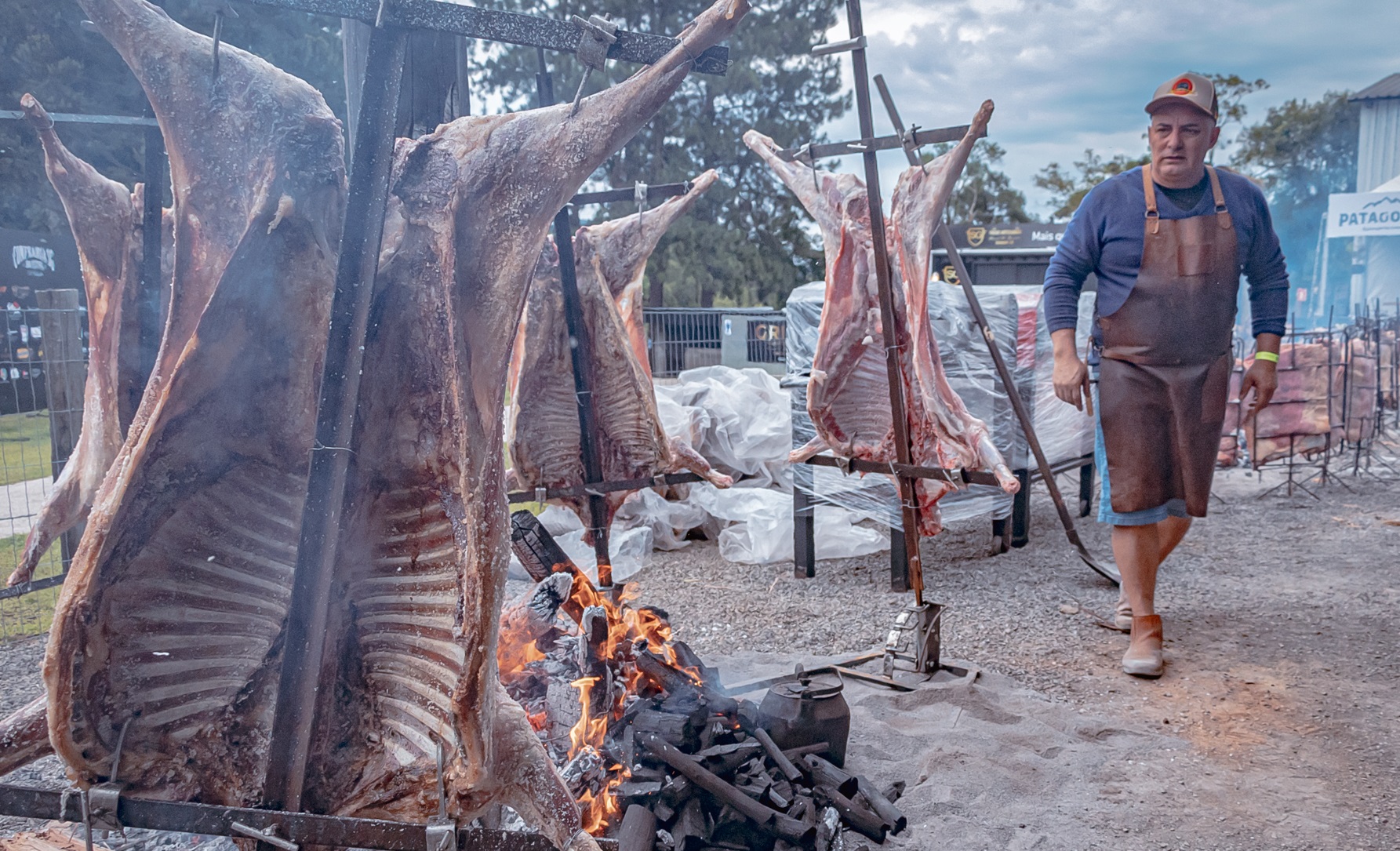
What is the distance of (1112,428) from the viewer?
395 centimetres

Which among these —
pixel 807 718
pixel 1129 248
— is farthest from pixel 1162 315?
pixel 807 718

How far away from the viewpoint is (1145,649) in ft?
13.2

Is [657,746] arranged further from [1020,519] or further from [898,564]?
[1020,519]

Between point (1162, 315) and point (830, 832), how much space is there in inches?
103

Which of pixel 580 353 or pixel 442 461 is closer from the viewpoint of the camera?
pixel 442 461

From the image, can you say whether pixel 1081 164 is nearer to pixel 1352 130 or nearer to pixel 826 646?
pixel 1352 130

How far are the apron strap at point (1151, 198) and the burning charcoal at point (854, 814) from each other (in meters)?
2.69

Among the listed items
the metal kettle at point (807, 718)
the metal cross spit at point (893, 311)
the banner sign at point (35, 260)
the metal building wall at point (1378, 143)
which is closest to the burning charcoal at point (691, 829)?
the metal kettle at point (807, 718)

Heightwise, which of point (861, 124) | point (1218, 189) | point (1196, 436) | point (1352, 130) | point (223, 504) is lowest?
point (1196, 436)

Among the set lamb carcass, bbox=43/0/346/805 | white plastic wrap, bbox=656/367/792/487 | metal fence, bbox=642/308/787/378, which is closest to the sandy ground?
white plastic wrap, bbox=656/367/792/487

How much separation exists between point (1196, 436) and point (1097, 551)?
3042 mm

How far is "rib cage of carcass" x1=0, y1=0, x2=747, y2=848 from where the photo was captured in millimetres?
1549

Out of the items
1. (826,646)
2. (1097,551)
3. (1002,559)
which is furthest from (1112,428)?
(1097,551)

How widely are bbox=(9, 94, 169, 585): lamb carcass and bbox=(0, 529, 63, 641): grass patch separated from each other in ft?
7.46
